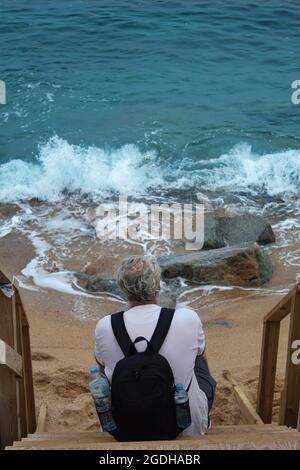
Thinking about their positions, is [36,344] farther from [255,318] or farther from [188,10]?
[188,10]

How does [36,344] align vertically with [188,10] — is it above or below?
below

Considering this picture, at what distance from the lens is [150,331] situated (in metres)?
3.11

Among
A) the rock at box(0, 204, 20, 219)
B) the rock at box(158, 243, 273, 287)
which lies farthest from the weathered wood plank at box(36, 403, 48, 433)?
the rock at box(0, 204, 20, 219)

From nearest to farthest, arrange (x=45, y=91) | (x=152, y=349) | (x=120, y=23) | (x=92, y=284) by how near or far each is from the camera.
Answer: (x=152, y=349), (x=92, y=284), (x=45, y=91), (x=120, y=23)

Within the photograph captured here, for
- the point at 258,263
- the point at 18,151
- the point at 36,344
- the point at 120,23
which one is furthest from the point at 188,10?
the point at 36,344

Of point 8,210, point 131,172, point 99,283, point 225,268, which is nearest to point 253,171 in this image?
point 131,172

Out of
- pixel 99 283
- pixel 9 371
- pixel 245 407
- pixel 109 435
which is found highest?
pixel 9 371

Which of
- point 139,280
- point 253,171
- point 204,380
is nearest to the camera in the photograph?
point 139,280

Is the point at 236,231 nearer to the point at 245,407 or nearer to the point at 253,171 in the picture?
the point at 253,171

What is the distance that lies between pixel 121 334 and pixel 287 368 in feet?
3.49

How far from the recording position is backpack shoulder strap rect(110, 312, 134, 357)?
3.08 meters

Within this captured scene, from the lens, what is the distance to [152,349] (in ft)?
9.93

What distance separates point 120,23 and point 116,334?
16953 mm
